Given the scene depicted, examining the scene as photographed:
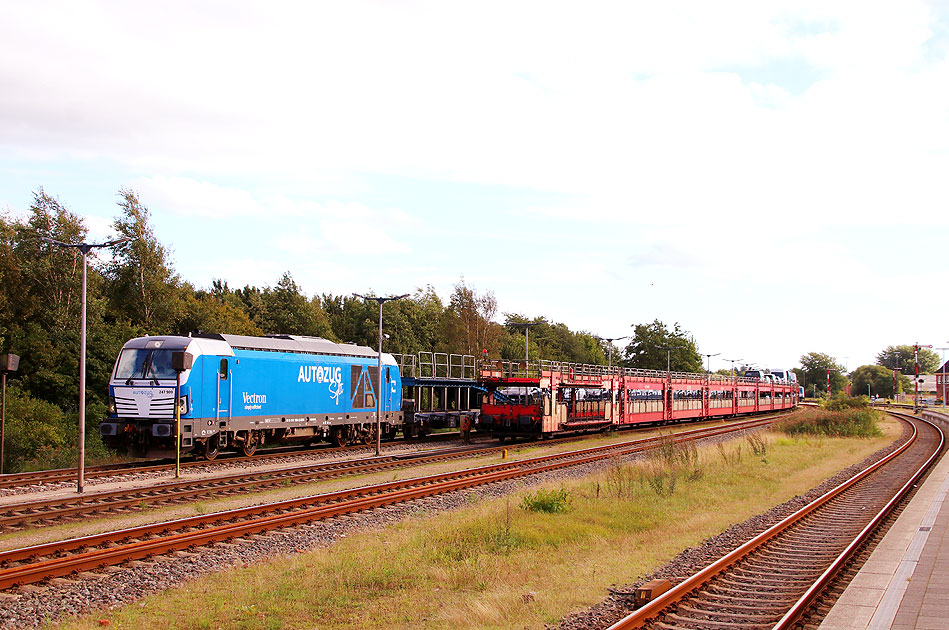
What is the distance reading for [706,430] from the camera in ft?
150

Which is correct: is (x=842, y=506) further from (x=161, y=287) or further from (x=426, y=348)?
(x=426, y=348)

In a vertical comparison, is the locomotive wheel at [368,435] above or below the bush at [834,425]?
above

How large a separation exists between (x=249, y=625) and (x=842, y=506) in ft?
52.1

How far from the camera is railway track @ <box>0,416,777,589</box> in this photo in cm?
1129

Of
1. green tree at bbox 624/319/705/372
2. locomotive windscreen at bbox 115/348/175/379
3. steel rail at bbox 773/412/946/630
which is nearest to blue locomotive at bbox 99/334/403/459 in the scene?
locomotive windscreen at bbox 115/348/175/379

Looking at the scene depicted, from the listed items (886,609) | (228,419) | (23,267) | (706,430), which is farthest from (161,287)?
(886,609)

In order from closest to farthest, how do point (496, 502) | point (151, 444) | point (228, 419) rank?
point (496, 502) < point (151, 444) < point (228, 419)

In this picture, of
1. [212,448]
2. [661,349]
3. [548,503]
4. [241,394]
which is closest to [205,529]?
[548,503]

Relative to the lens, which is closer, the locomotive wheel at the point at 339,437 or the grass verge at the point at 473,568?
the grass verge at the point at 473,568

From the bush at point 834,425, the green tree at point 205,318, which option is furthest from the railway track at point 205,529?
the green tree at point 205,318

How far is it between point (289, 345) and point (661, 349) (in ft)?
253

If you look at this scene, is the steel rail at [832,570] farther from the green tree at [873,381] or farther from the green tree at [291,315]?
the green tree at [873,381]

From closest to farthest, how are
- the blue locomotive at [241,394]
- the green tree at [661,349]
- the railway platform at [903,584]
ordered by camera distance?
the railway platform at [903,584] → the blue locomotive at [241,394] → the green tree at [661,349]

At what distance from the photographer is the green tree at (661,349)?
327 ft
